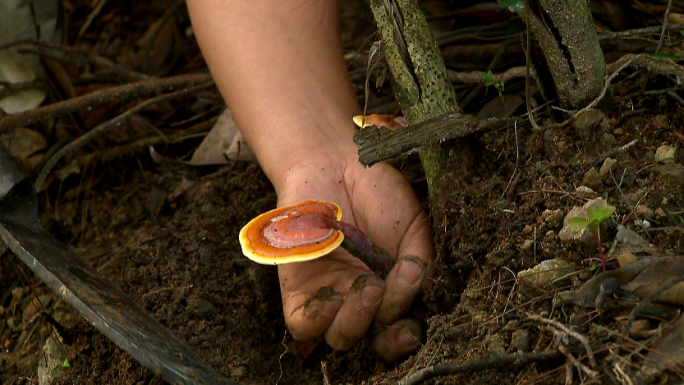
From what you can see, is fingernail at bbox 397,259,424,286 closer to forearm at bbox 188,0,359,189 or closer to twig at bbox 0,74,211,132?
forearm at bbox 188,0,359,189

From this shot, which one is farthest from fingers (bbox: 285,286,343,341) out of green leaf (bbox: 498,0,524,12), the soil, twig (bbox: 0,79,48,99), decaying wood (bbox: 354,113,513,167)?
twig (bbox: 0,79,48,99)

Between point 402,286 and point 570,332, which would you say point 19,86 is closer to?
point 402,286

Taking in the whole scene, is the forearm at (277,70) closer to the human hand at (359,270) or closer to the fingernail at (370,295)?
the human hand at (359,270)

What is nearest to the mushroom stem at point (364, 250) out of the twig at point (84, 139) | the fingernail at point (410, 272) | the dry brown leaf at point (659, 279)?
the fingernail at point (410, 272)

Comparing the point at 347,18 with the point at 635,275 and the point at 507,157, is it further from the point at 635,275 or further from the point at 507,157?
the point at 635,275

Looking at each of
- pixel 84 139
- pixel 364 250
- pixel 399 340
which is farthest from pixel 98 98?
pixel 399 340

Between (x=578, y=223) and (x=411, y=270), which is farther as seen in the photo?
Answer: (x=411, y=270)

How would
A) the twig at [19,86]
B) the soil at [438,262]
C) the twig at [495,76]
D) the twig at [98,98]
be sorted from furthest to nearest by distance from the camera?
the twig at [19,86] < the twig at [98,98] < the twig at [495,76] < the soil at [438,262]

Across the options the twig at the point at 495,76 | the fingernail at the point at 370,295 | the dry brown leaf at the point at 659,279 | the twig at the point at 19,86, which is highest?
the twig at the point at 19,86
